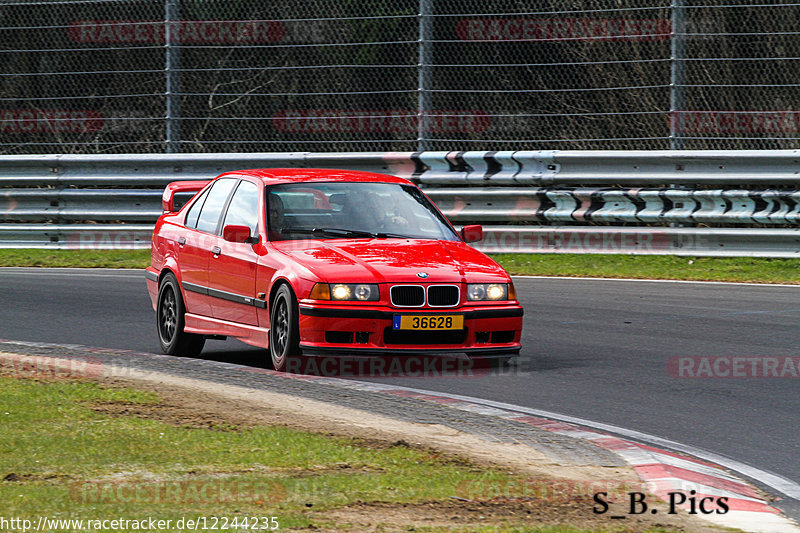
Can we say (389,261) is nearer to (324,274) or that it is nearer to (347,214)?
(324,274)

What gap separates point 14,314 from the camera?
12.2 meters

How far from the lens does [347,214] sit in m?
9.79

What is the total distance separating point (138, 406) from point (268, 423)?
0.93 m

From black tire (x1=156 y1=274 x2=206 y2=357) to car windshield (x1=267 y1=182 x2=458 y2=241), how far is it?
3.67 feet

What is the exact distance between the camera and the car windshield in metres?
9.60

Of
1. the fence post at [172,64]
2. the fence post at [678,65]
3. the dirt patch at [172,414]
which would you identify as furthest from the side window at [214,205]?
the fence post at [172,64]

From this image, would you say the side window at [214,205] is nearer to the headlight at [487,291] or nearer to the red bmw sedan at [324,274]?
the red bmw sedan at [324,274]

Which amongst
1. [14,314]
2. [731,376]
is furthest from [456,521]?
[14,314]

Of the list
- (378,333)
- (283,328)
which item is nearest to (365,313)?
(378,333)

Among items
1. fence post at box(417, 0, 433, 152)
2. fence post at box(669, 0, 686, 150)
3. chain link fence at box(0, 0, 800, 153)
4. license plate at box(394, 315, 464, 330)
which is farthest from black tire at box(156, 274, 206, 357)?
fence post at box(669, 0, 686, 150)

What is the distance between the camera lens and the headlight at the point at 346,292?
8633 millimetres

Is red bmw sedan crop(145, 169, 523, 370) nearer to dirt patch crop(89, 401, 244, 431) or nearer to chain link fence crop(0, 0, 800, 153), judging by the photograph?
dirt patch crop(89, 401, 244, 431)

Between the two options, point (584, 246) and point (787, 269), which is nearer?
point (787, 269)

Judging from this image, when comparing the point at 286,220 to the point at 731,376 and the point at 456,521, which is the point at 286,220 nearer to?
the point at 731,376
